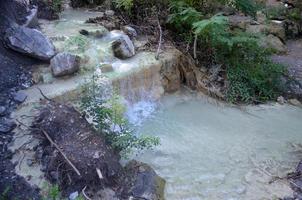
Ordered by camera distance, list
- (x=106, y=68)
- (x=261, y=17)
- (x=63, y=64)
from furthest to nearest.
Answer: (x=261, y=17) → (x=106, y=68) → (x=63, y=64)

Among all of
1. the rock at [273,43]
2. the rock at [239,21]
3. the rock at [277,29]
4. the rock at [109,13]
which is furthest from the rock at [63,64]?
the rock at [277,29]

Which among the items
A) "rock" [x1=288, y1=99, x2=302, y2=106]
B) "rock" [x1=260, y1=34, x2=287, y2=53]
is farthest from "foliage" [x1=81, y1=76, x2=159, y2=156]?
"rock" [x1=260, y1=34, x2=287, y2=53]

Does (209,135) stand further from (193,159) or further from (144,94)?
(144,94)

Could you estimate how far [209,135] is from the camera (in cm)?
602

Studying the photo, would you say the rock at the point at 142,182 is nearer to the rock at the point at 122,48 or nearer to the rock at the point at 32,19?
the rock at the point at 122,48

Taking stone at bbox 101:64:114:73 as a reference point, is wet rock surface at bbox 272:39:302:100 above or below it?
below

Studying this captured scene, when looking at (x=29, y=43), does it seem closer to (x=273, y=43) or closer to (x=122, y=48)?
(x=122, y=48)

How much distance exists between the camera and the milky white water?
4.87 m

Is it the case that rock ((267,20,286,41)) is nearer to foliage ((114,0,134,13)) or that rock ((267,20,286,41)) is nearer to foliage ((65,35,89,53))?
foliage ((114,0,134,13))

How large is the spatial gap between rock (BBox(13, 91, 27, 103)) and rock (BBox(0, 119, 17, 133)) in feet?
1.40

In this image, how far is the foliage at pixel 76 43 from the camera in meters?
6.44

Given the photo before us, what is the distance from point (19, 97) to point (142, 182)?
1999mm

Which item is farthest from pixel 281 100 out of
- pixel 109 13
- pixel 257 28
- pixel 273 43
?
pixel 109 13

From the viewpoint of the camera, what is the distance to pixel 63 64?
19.2ft
